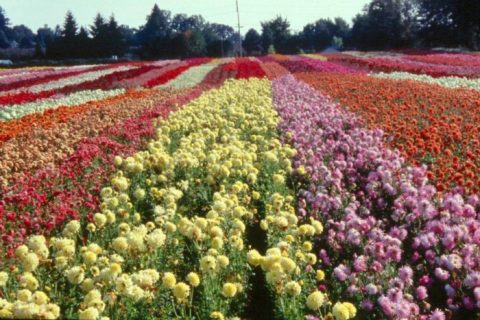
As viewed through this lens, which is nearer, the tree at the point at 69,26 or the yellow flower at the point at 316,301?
the yellow flower at the point at 316,301

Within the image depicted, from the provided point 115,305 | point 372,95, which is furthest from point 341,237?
point 372,95

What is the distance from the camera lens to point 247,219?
6.13 m

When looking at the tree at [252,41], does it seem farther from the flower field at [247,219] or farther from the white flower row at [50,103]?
the flower field at [247,219]

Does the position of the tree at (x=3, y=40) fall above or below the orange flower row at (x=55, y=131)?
above

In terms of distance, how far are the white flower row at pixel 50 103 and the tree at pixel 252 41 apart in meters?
69.6

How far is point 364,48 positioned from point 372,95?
5375 cm

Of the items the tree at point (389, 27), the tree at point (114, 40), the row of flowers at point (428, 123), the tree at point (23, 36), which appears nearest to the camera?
the row of flowers at point (428, 123)

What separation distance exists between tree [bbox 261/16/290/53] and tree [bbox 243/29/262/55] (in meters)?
2.49

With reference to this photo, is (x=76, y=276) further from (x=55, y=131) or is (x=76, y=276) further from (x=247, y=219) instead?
(x=55, y=131)

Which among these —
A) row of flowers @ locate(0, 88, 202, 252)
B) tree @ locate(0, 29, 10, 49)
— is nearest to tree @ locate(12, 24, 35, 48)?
tree @ locate(0, 29, 10, 49)

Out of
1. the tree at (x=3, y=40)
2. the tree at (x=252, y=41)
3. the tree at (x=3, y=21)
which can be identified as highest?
A: the tree at (x=3, y=21)

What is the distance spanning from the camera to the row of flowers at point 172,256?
11.9 feet

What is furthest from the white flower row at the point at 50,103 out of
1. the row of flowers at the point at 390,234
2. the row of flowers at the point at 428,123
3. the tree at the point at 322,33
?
the tree at the point at 322,33

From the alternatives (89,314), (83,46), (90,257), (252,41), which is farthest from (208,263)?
(252,41)
